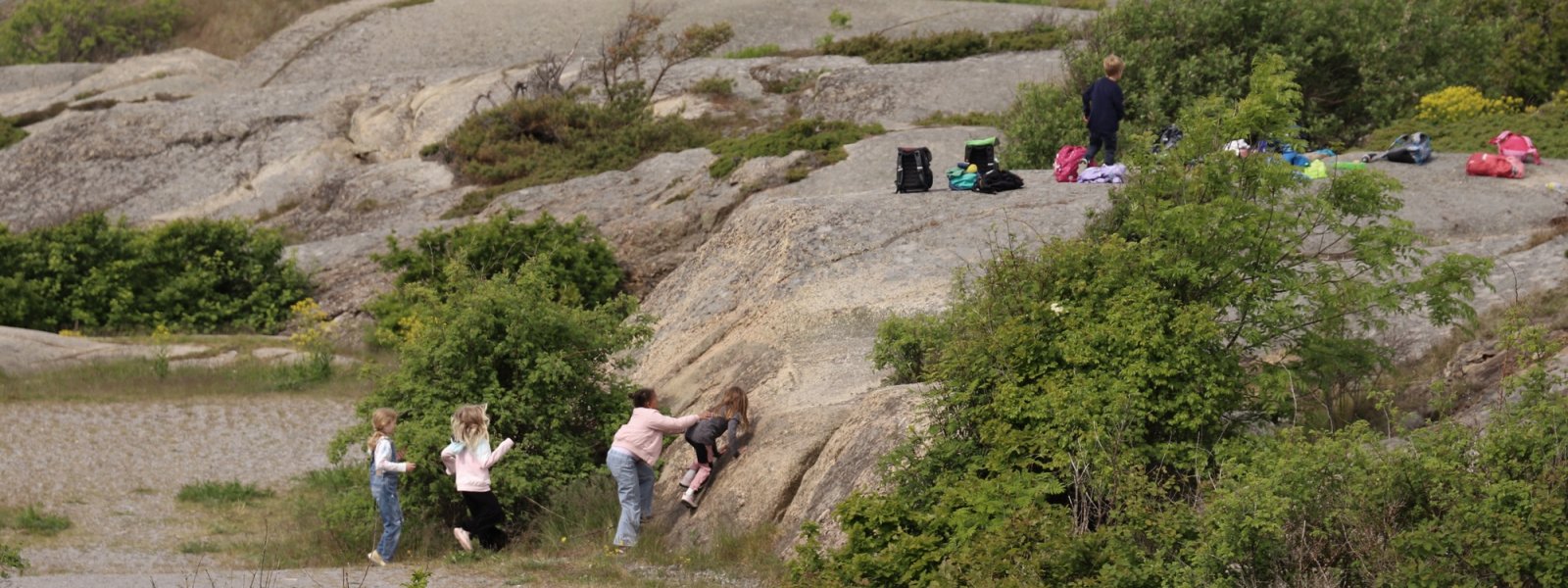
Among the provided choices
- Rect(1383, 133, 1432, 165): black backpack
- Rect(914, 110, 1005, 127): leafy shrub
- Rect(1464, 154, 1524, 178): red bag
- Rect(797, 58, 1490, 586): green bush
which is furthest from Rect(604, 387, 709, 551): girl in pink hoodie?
Rect(914, 110, 1005, 127): leafy shrub

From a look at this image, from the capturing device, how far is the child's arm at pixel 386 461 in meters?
12.1

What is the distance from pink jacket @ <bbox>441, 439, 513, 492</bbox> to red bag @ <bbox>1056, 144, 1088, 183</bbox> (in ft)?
25.7

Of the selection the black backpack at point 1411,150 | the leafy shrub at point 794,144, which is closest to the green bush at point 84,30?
the leafy shrub at point 794,144

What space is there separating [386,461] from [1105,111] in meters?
8.90

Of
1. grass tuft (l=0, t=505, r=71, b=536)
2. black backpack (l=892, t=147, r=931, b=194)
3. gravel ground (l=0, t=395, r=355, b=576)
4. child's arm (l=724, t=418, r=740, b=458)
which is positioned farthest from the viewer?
black backpack (l=892, t=147, r=931, b=194)

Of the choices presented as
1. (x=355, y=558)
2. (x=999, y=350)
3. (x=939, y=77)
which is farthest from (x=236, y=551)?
(x=939, y=77)

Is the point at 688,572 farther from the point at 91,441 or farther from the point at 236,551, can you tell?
the point at 91,441

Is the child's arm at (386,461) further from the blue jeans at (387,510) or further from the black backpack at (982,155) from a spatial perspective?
the black backpack at (982,155)

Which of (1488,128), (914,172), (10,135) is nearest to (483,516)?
(914,172)

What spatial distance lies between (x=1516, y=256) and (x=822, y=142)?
10.9 meters

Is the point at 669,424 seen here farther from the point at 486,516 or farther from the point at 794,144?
the point at 794,144

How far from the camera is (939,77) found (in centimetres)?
3106

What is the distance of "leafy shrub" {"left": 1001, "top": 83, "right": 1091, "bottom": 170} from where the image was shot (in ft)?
72.9

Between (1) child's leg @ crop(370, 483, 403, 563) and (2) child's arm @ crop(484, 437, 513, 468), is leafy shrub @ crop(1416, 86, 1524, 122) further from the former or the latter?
(1) child's leg @ crop(370, 483, 403, 563)
